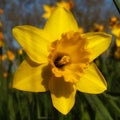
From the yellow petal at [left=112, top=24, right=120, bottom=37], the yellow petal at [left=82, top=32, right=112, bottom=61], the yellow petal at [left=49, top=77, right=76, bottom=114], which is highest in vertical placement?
the yellow petal at [left=82, top=32, right=112, bottom=61]

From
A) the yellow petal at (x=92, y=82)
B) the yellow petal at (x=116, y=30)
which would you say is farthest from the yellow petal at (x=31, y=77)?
the yellow petal at (x=116, y=30)

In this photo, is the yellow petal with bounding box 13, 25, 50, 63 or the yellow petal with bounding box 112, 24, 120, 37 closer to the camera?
the yellow petal with bounding box 13, 25, 50, 63

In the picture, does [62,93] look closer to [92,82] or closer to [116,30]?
[92,82]

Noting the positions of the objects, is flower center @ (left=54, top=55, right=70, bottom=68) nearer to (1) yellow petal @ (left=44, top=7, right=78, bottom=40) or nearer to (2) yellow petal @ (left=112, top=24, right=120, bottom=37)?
(1) yellow petal @ (left=44, top=7, right=78, bottom=40)

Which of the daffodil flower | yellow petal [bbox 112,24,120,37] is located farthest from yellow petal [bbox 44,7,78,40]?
yellow petal [bbox 112,24,120,37]

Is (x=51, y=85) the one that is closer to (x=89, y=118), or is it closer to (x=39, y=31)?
(x=39, y=31)

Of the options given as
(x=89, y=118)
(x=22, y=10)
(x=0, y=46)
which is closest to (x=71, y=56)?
(x=89, y=118)
